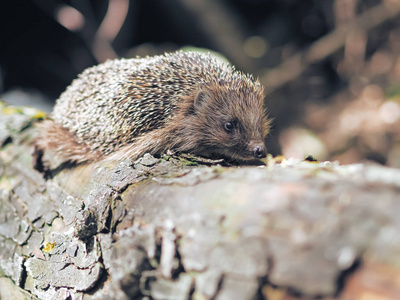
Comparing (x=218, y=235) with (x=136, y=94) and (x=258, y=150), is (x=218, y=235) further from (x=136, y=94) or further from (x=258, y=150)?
(x=136, y=94)

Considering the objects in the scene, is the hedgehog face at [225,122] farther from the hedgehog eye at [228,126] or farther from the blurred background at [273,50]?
the blurred background at [273,50]

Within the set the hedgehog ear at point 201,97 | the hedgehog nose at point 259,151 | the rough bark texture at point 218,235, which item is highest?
the hedgehog ear at point 201,97

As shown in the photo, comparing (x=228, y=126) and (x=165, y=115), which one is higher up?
(x=228, y=126)

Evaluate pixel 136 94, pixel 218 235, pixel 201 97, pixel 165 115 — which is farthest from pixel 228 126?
pixel 218 235

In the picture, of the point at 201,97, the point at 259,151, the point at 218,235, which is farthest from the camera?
the point at 201,97

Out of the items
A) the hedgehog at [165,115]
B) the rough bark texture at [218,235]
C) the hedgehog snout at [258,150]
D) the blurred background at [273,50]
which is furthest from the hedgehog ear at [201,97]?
the blurred background at [273,50]
